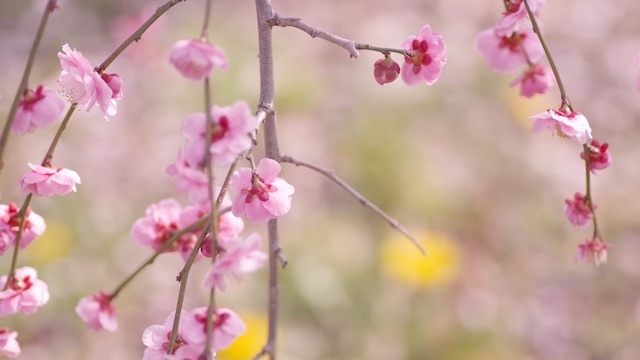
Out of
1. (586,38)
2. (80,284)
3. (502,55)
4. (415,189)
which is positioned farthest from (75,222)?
(586,38)

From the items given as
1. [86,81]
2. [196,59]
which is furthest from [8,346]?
[196,59]

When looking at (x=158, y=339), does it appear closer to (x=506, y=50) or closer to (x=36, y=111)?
(x=36, y=111)

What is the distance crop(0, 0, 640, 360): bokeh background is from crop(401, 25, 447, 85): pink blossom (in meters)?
1.53

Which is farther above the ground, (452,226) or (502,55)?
(452,226)

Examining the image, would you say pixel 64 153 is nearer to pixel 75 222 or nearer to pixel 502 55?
pixel 75 222

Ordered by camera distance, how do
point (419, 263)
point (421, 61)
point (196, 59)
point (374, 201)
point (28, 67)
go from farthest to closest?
point (374, 201) → point (419, 263) → point (421, 61) → point (28, 67) → point (196, 59)

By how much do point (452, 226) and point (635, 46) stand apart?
6.09 feet

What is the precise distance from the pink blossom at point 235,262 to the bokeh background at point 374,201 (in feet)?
5.32

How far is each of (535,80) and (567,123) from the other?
25cm

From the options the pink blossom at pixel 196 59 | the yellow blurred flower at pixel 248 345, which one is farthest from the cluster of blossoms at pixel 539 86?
the yellow blurred flower at pixel 248 345

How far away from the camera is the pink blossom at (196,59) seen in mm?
628

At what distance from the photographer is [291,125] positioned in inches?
140

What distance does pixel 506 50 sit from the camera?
108 centimetres

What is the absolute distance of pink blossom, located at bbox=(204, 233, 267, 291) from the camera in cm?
67
